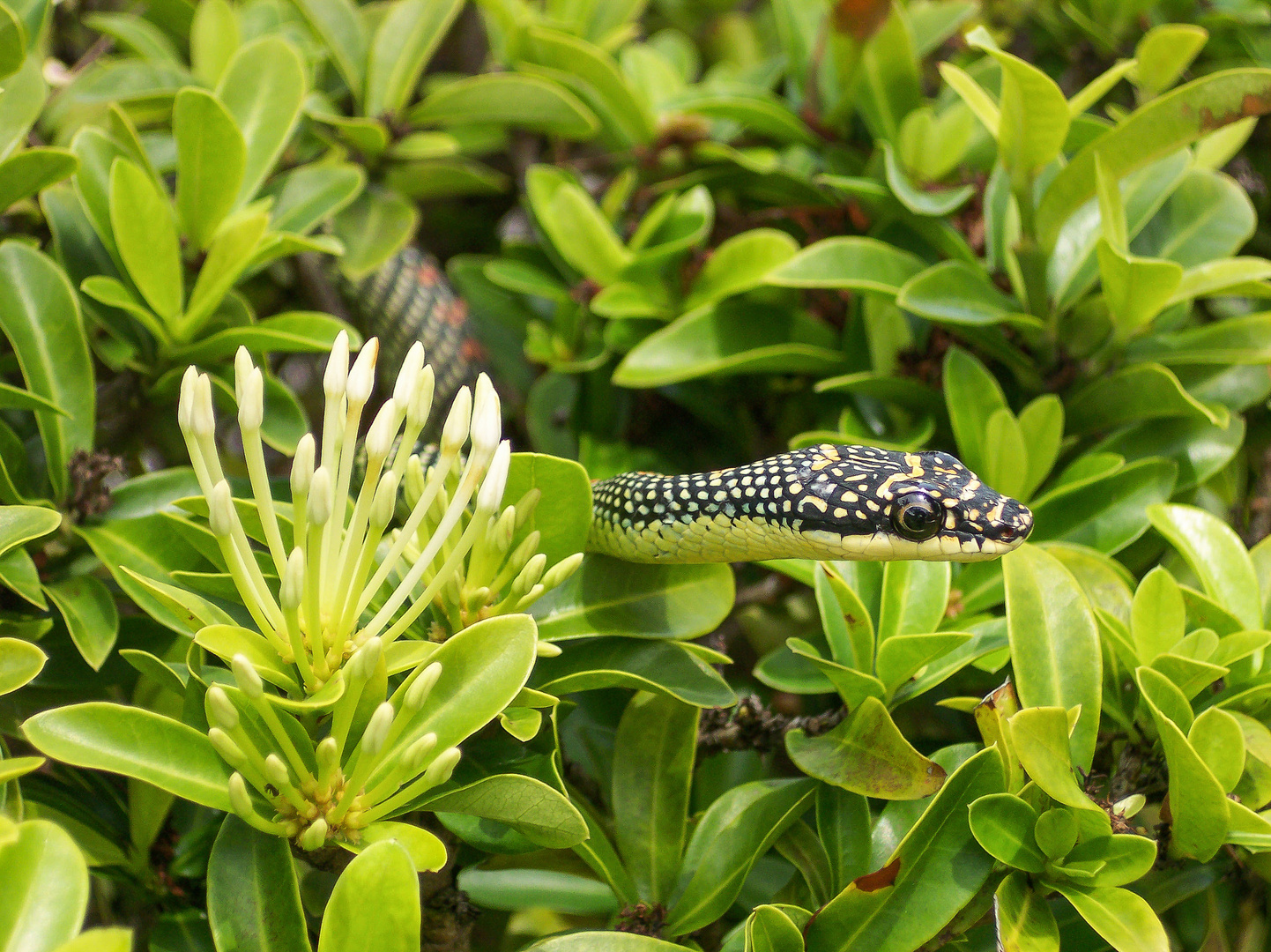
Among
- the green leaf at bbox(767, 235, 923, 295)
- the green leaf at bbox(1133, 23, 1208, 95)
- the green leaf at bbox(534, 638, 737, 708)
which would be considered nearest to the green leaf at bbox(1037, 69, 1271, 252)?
the green leaf at bbox(767, 235, 923, 295)

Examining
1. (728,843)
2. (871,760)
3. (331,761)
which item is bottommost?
(728,843)

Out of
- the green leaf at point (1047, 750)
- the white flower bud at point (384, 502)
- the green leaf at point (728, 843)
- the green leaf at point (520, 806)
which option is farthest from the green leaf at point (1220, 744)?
the white flower bud at point (384, 502)

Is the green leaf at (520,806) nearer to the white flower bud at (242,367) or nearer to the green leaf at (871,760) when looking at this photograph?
the green leaf at (871,760)

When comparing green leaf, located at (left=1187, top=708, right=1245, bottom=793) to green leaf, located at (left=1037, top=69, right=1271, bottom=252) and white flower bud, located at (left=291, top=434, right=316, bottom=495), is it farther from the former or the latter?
white flower bud, located at (left=291, top=434, right=316, bottom=495)

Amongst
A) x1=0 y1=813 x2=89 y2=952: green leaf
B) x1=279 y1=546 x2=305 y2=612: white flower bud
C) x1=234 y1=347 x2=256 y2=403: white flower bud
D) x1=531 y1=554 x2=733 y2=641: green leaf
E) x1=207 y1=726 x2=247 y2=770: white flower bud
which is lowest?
x1=531 y1=554 x2=733 y2=641: green leaf

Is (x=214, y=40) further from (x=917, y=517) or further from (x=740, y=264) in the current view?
(x=917, y=517)

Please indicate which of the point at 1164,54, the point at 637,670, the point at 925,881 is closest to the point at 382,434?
the point at 637,670
